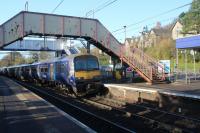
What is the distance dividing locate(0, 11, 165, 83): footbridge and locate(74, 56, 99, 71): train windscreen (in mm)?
5695

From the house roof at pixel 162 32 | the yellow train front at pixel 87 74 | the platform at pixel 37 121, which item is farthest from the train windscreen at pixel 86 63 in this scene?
the house roof at pixel 162 32

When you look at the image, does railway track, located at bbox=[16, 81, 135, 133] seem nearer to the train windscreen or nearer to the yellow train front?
the yellow train front

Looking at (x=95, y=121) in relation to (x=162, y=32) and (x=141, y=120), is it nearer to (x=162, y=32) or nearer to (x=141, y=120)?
(x=141, y=120)

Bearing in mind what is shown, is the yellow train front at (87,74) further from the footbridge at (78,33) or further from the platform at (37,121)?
the platform at (37,121)

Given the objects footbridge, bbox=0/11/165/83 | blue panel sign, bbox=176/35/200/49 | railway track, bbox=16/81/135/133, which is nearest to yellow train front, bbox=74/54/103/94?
railway track, bbox=16/81/135/133

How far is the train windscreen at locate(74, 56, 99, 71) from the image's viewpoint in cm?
2531

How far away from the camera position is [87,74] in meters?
25.3

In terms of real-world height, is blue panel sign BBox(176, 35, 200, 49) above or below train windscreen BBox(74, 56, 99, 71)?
above

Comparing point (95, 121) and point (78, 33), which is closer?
point (95, 121)

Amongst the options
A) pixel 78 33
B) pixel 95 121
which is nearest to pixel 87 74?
pixel 78 33

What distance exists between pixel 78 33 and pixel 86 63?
24.7 ft

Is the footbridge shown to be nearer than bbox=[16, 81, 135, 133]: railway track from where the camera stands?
No

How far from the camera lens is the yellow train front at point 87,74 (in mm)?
25031

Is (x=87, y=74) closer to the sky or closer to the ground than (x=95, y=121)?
closer to the sky
